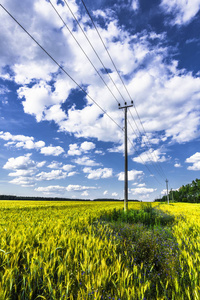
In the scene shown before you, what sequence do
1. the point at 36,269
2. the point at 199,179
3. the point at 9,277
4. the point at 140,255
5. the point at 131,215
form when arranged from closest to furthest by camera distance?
the point at 9,277 < the point at 36,269 < the point at 140,255 < the point at 131,215 < the point at 199,179

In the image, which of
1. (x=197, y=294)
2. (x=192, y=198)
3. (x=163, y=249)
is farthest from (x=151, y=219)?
(x=192, y=198)

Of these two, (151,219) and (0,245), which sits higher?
(0,245)

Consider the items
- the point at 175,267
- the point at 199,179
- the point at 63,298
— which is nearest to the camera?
the point at 63,298

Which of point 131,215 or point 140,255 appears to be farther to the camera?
point 131,215

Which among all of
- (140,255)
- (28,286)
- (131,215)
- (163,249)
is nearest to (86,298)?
(28,286)

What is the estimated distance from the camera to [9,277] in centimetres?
248

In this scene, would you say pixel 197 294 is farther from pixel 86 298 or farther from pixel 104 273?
pixel 86 298

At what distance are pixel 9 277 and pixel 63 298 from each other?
867 mm

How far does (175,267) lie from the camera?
3.87 metres

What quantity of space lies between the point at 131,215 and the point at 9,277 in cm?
1064

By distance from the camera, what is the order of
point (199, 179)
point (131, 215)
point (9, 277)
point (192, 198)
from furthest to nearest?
1. point (192, 198)
2. point (199, 179)
3. point (131, 215)
4. point (9, 277)

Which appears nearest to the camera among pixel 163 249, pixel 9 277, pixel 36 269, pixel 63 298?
pixel 63 298

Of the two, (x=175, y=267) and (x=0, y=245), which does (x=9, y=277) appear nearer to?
(x=0, y=245)

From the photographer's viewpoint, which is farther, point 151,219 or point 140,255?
point 151,219
